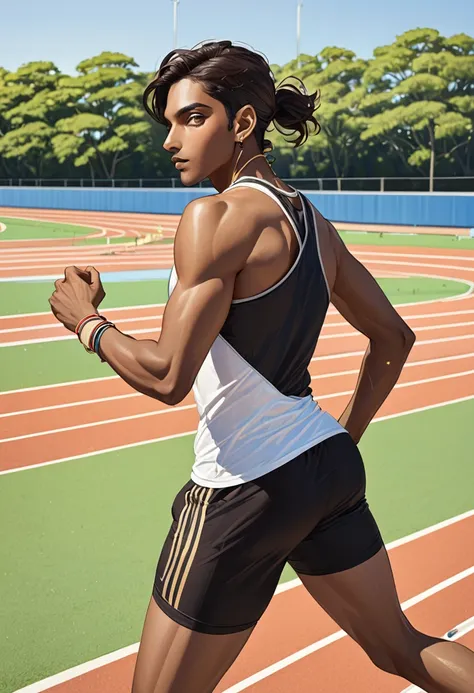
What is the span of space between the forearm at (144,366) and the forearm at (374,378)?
31.2 inches

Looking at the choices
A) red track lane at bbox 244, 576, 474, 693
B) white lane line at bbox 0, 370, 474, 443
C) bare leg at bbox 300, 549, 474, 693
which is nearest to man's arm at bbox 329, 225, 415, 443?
bare leg at bbox 300, 549, 474, 693

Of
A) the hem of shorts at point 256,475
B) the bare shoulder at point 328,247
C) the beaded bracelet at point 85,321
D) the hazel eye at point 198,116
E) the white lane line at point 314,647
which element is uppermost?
the hazel eye at point 198,116

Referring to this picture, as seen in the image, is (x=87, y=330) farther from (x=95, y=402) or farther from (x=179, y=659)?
(x=95, y=402)

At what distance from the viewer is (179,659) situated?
86.6 inches

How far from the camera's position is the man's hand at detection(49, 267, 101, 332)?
2.37 metres

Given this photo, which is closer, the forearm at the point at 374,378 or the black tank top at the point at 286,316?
the black tank top at the point at 286,316

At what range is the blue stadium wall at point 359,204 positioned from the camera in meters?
30.8

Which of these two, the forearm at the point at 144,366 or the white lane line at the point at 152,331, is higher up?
the forearm at the point at 144,366

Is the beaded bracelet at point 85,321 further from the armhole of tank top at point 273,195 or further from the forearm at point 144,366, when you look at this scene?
the armhole of tank top at point 273,195

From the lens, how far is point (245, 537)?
7.47ft

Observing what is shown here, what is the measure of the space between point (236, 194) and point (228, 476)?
2.11 ft

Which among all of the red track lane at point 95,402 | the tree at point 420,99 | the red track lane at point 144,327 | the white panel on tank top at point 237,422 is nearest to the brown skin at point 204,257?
the white panel on tank top at point 237,422

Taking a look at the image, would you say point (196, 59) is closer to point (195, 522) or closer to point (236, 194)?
point (236, 194)

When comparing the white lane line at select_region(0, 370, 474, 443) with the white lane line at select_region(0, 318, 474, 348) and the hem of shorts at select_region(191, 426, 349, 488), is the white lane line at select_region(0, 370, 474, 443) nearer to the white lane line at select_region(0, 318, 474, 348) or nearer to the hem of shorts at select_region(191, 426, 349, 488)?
the white lane line at select_region(0, 318, 474, 348)
